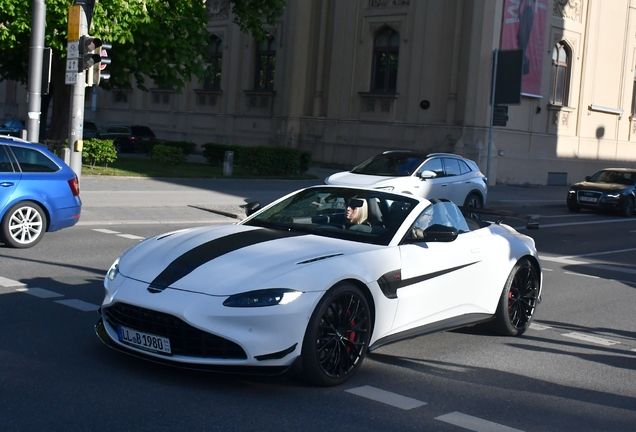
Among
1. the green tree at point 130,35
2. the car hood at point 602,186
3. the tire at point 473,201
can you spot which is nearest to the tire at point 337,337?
the tire at point 473,201

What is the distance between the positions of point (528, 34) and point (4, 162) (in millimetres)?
27007

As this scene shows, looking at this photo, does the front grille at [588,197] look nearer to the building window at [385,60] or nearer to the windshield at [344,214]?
the building window at [385,60]

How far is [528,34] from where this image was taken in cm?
3478

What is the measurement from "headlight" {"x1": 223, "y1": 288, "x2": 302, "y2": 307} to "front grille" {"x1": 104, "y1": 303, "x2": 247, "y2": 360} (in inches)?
10.0

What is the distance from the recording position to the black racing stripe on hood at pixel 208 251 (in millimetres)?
5891

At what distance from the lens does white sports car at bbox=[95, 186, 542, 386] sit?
18.5ft

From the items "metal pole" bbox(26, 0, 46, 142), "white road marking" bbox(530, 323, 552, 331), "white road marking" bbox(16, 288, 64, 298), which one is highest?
"metal pole" bbox(26, 0, 46, 142)

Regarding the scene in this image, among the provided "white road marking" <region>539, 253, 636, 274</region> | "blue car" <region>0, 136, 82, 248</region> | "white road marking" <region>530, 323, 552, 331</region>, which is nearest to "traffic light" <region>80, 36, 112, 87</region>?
"blue car" <region>0, 136, 82, 248</region>

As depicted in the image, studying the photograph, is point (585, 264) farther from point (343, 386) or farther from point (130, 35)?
point (130, 35)

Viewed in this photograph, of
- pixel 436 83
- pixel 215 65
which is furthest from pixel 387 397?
pixel 215 65

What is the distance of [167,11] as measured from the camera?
25469 mm

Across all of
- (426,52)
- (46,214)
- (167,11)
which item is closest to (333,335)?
(46,214)

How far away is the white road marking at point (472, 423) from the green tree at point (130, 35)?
18082 mm

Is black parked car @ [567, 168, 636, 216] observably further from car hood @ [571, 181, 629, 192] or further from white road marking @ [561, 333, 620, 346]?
white road marking @ [561, 333, 620, 346]
